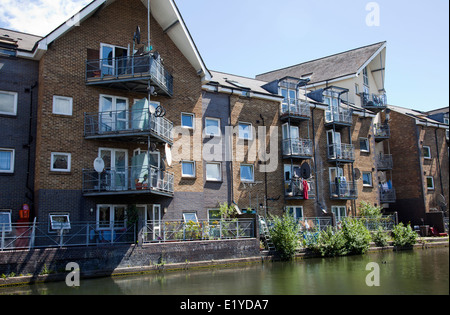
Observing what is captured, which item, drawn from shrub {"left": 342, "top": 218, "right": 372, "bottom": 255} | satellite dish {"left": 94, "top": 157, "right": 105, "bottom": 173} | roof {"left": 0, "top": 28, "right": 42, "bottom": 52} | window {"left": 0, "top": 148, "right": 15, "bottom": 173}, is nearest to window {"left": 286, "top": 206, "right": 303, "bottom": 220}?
shrub {"left": 342, "top": 218, "right": 372, "bottom": 255}

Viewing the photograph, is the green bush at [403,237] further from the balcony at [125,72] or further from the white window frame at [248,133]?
the balcony at [125,72]

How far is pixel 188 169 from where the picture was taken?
2308 cm

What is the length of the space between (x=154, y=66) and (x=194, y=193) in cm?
662

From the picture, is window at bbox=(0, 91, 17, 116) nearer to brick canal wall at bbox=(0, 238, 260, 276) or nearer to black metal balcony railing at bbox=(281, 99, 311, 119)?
brick canal wall at bbox=(0, 238, 260, 276)

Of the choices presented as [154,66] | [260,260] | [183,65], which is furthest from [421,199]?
[154,66]

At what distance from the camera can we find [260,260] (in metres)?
20.6

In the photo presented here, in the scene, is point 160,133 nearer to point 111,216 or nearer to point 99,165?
point 99,165

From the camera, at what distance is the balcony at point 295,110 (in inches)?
1072

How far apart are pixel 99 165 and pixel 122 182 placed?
1.28 m

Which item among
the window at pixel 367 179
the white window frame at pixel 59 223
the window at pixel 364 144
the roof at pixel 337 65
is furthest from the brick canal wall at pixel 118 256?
the roof at pixel 337 65

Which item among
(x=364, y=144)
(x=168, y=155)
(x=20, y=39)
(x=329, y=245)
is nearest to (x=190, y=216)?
(x=168, y=155)

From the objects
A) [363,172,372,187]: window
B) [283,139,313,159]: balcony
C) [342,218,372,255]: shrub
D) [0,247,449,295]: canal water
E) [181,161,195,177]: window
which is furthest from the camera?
[363,172,372,187]: window

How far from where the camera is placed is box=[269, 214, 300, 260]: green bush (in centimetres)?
2098

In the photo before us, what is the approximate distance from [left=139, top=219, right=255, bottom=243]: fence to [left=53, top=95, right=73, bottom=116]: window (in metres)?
6.12
